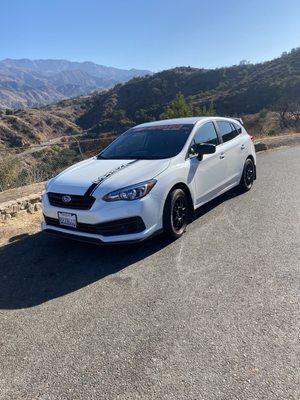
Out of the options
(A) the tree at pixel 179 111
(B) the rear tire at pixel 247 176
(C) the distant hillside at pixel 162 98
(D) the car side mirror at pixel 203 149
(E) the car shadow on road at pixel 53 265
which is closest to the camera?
(E) the car shadow on road at pixel 53 265

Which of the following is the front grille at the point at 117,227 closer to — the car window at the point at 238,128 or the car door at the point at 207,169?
the car door at the point at 207,169

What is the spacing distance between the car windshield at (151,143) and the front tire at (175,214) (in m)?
0.65

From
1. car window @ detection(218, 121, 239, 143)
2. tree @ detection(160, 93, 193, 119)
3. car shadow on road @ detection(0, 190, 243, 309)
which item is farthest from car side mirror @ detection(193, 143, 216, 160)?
tree @ detection(160, 93, 193, 119)

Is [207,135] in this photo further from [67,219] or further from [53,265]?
[53,265]

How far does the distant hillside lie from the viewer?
59.3m

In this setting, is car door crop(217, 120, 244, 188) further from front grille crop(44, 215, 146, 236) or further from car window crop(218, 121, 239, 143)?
front grille crop(44, 215, 146, 236)

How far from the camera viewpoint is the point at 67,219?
5082mm

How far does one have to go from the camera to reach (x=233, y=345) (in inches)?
124

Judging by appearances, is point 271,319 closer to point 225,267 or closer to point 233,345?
point 233,345

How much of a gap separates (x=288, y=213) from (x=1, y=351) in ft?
15.5

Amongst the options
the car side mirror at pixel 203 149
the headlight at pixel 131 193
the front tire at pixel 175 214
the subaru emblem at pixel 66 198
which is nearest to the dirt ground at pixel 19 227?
the subaru emblem at pixel 66 198

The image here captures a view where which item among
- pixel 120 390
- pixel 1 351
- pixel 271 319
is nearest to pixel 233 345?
pixel 271 319

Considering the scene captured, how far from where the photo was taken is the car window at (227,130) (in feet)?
23.4

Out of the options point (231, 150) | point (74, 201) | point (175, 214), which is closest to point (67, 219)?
point (74, 201)
